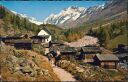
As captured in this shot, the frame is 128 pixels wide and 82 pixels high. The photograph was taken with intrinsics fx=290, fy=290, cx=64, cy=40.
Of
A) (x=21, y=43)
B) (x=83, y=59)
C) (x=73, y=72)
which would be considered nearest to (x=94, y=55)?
(x=83, y=59)

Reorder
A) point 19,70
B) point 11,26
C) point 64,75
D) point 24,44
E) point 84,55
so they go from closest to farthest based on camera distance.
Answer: point 19,70 < point 64,75 < point 24,44 < point 84,55 < point 11,26

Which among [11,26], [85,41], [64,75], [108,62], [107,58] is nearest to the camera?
[64,75]

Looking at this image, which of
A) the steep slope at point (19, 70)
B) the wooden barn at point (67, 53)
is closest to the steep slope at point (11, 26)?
the wooden barn at point (67, 53)

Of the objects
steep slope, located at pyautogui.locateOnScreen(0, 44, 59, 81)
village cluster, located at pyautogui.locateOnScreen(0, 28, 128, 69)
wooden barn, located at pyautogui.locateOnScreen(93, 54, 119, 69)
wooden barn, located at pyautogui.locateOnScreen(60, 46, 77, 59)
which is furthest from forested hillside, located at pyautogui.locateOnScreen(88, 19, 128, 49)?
steep slope, located at pyautogui.locateOnScreen(0, 44, 59, 81)

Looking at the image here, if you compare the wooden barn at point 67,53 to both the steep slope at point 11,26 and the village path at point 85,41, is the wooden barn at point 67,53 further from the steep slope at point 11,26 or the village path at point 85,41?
the steep slope at point 11,26

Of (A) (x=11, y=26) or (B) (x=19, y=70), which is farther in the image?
(A) (x=11, y=26)

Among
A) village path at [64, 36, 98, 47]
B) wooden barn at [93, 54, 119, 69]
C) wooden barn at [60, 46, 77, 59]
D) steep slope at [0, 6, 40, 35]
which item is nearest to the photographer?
wooden barn at [93, 54, 119, 69]

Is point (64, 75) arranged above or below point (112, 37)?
below

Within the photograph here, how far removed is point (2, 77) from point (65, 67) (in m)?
Answer: 30.3

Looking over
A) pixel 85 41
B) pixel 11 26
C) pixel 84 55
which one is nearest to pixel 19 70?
pixel 84 55

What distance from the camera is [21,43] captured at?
301 ft

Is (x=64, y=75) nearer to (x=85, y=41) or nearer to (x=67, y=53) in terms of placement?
(x=67, y=53)

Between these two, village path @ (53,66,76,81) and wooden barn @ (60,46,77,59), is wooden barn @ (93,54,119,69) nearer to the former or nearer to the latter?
wooden barn @ (60,46,77,59)

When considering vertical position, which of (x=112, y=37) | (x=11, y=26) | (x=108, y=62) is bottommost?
(x=108, y=62)
